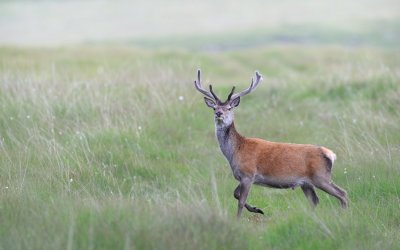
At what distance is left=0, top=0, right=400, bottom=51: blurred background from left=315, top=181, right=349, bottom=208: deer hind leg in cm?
2688

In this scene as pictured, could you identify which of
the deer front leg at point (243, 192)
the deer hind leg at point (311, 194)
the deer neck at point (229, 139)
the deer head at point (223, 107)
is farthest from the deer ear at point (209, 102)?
the deer hind leg at point (311, 194)

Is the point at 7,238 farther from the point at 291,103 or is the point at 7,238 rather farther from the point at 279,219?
the point at 291,103

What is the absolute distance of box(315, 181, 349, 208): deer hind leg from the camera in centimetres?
845

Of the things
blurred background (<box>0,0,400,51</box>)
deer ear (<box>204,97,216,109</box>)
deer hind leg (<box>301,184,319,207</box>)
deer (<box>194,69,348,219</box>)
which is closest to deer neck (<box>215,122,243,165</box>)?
deer (<box>194,69,348,219</box>)

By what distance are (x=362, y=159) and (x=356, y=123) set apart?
2.12 metres

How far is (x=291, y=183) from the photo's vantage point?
8594mm

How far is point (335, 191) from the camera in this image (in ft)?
27.9

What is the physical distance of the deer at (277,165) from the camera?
853 cm

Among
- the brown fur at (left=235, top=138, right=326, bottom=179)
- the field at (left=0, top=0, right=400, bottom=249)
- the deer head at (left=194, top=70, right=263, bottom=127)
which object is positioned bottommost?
the field at (left=0, top=0, right=400, bottom=249)

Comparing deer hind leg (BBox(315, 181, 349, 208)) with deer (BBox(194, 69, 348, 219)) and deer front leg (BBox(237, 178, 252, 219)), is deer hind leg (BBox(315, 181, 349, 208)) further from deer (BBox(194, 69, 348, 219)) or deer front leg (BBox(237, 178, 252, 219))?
deer front leg (BBox(237, 178, 252, 219))

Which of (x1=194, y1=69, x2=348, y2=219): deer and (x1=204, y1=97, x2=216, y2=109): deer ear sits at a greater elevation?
(x1=204, y1=97, x2=216, y2=109): deer ear

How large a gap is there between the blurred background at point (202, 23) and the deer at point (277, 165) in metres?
26.3

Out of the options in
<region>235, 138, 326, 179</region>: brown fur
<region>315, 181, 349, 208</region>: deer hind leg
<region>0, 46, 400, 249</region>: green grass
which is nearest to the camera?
<region>0, 46, 400, 249</region>: green grass

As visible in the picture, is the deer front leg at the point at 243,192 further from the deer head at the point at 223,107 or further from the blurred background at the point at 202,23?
the blurred background at the point at 202,23
